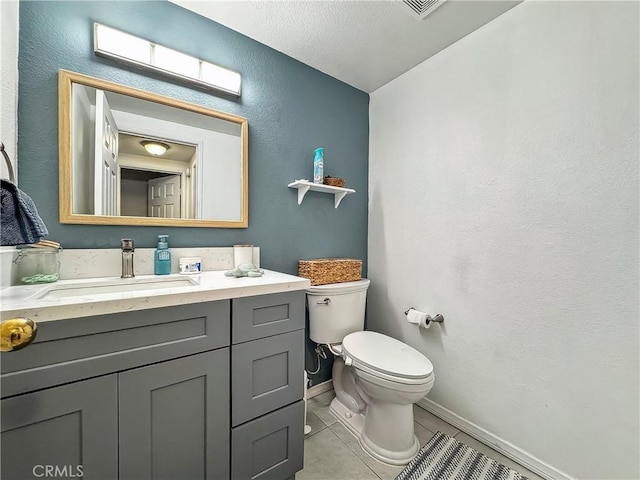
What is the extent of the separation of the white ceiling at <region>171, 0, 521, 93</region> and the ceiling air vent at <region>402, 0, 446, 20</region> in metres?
0.02

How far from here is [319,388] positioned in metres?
1.83

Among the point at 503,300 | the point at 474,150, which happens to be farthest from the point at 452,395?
the point at 474,150

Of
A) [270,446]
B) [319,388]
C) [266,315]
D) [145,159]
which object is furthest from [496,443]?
[145,159]

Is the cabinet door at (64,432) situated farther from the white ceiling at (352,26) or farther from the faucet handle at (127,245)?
the white ceiling at (352,26)

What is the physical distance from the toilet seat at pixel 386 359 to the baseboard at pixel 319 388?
0.53 m

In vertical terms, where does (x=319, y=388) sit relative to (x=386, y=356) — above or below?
below

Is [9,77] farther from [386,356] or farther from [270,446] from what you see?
[386,356]

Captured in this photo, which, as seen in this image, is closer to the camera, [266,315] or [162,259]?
[266,315]

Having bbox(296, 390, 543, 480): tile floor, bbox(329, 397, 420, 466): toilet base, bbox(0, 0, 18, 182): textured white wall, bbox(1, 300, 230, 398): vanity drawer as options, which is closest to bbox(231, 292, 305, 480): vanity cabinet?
bbox(1, 300, 230, 398): vanity drawer

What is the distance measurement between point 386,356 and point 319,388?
0.73m

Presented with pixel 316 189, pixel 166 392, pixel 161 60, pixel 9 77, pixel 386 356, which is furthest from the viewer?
pixel 316 189

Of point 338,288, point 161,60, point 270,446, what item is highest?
point 161,60

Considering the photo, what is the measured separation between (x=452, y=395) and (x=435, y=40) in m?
2.07

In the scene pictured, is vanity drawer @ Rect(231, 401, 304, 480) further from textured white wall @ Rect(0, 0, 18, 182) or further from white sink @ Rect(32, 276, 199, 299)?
textured white wall @ Rect(0, 0, 18, 182)
